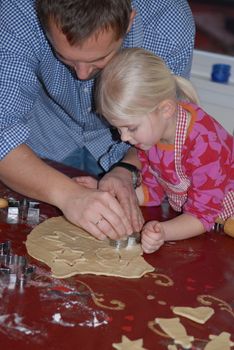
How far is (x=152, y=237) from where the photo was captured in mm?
1422

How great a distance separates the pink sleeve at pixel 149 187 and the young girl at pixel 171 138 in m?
0.03

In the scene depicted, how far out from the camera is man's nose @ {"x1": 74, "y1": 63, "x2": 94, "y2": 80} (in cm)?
141

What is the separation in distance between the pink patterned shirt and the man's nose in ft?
0.76

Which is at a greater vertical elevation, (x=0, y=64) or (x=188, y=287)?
(x=0, y=64)

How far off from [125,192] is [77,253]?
239mm

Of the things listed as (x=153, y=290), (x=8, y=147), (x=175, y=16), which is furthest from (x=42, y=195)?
(x=175, y=16)

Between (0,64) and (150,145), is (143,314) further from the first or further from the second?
(0,64)

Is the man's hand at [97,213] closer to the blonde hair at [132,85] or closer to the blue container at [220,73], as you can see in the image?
the blonde hair at [132,85]

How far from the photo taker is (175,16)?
1673 mm

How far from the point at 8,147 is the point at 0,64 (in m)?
0.20

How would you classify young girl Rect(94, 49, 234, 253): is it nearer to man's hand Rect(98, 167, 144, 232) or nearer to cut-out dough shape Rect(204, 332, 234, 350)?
man's hand Rect(98, 167, 144, 232)

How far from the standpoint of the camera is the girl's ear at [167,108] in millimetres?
1435

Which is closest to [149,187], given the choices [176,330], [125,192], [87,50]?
[125,192]

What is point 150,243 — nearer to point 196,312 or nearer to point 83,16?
point 196,312
